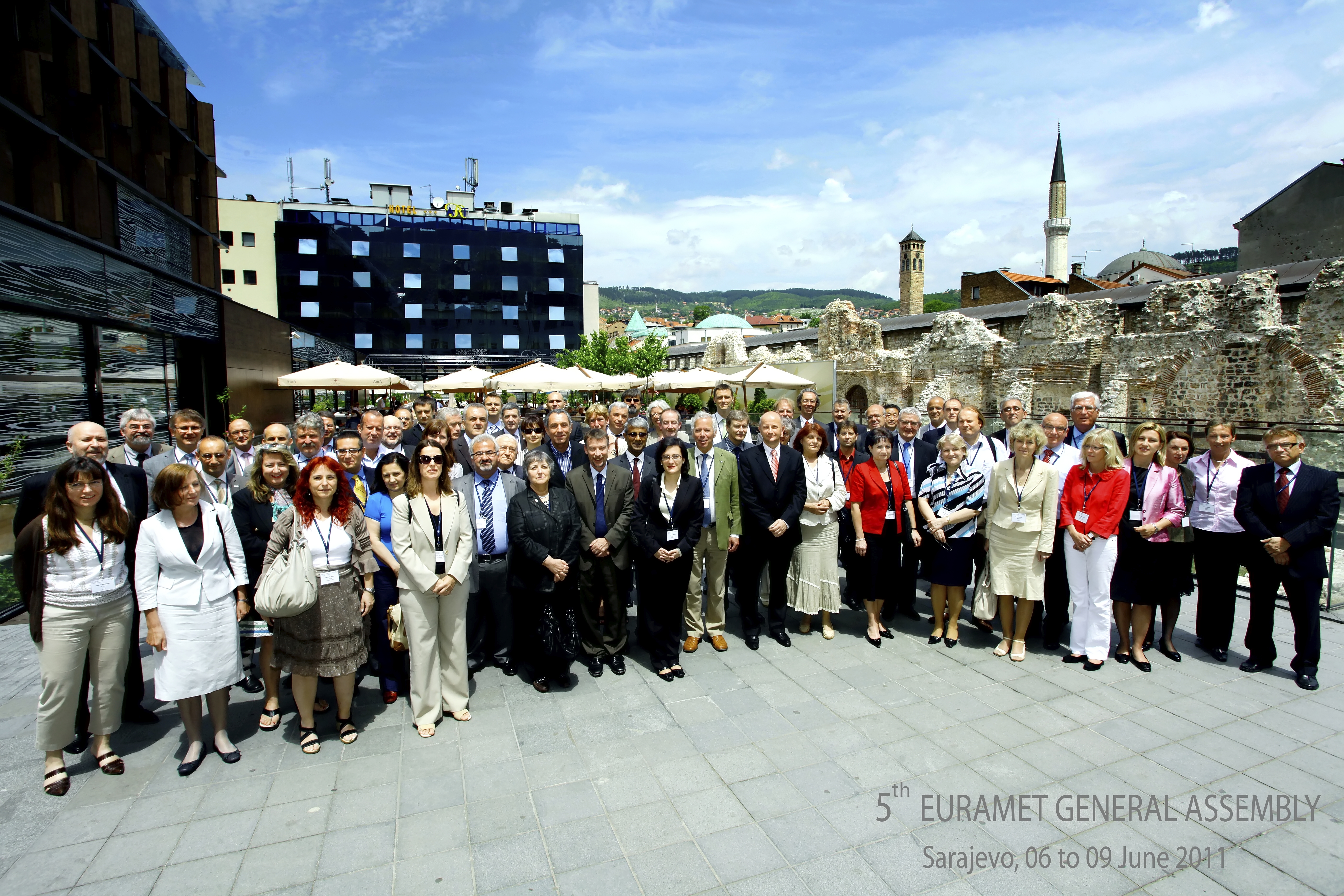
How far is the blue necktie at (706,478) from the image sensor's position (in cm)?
533

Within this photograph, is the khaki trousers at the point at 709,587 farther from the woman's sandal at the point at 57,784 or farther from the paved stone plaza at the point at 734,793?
the woman's sandal at the point at 57,784

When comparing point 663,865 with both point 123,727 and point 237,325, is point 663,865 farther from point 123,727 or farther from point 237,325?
point 237,325

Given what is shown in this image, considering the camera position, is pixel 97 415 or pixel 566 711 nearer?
pixel 566 711

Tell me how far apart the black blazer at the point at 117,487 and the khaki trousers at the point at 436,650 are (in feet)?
5.75

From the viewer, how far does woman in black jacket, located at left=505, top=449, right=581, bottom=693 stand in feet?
14.3

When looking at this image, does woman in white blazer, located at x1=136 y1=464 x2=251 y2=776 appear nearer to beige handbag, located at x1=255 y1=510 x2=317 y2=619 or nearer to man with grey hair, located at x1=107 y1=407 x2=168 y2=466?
beige handbag, located at x1=255 y1=510 x2=317 y2=619

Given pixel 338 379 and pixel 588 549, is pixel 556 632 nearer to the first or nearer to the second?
pixel 588 549

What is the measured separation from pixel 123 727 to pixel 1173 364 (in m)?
20.7

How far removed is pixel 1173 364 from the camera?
16.1m

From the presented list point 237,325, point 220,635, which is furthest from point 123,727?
point 237,325

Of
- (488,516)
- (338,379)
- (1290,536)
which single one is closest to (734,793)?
(488,516)

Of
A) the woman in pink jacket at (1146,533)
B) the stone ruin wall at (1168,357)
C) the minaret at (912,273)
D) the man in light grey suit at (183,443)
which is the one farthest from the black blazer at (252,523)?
the minaret at (912,273)

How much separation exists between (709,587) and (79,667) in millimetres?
4129

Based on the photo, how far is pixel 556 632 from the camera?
446 centimetres
